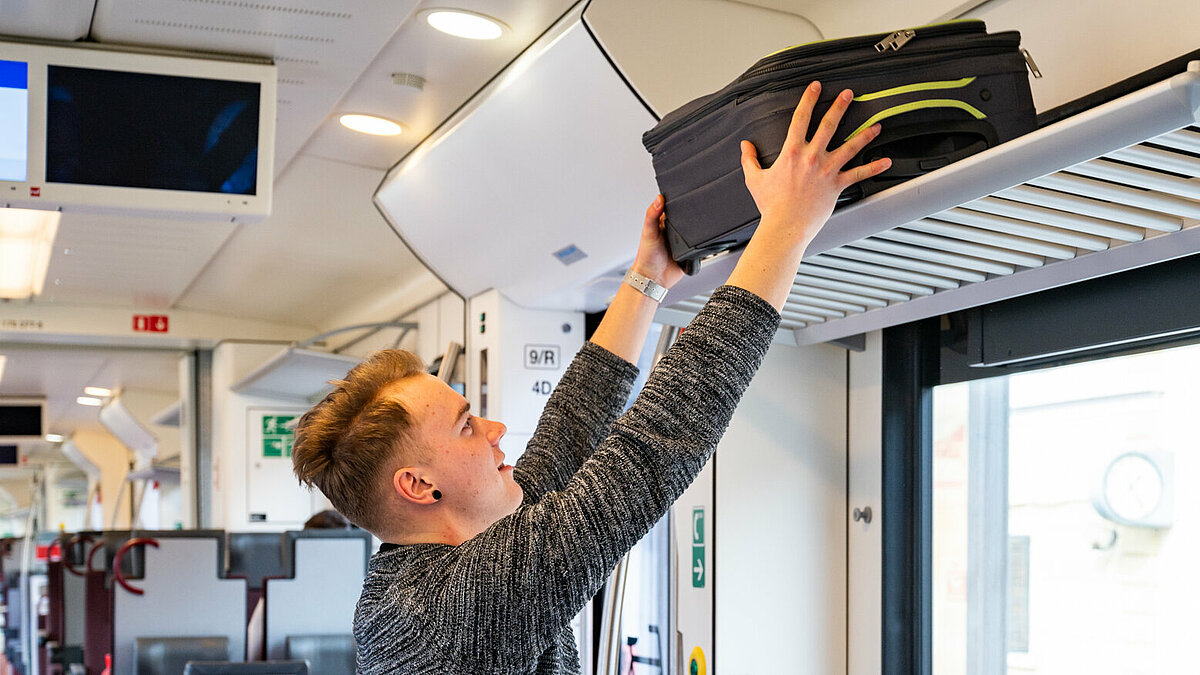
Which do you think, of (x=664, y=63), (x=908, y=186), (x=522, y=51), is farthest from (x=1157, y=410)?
(x=522, y=51)

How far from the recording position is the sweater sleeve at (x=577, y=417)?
1.91 meters

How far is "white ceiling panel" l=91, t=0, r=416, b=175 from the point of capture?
9.36 feet

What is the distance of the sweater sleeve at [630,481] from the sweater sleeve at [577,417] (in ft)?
1.53

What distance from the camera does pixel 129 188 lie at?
10.1 ft

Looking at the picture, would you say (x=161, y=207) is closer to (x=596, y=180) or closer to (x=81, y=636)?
(x=596, y=180)

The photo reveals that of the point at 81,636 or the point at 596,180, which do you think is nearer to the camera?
the point at 596,180

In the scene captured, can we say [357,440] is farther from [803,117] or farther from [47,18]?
[47,18]

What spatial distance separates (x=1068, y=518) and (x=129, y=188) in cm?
248

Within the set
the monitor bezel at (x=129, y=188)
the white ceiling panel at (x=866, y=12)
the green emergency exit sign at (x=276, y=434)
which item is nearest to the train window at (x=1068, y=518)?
the white ceiling panel at (x=866, y=12)

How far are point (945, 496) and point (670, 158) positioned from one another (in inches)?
52.3

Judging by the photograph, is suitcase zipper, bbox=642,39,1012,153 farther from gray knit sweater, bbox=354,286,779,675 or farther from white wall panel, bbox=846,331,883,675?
white wall panel, bbox=846,331,883,675

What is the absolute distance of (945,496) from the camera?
2670 millimetres

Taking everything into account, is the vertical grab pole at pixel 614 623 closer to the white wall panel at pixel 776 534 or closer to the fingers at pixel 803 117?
the white wall panel at pixel 776 534

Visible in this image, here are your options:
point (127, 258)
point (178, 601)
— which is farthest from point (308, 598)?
point (127, 258)
